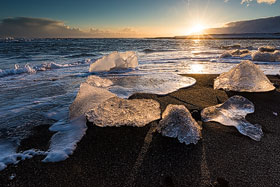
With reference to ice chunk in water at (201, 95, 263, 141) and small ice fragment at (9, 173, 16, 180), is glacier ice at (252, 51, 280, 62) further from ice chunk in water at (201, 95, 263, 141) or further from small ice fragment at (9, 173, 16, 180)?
small ice fragment at (9, 173, 16, 180)

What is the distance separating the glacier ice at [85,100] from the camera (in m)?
2.41

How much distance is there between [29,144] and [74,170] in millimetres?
758

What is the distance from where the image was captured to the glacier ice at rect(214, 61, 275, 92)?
3217mm

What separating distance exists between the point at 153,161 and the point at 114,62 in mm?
5384

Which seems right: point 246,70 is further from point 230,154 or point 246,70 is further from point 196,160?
point 196,160

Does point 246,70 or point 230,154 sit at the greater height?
point 246,70

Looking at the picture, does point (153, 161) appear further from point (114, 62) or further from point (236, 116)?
point (114, 62)

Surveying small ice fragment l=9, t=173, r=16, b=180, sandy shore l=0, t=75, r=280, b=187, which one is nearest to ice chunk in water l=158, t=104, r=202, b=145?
sandy shore l=0, t=75, r=280, b=187

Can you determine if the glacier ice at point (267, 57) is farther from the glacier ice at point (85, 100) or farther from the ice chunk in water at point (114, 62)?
the glacier ice at point (85, 100)

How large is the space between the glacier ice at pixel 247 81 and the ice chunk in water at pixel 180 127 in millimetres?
1967

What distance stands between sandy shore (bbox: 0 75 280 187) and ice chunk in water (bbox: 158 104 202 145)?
7 cm

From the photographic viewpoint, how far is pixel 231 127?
6.98 ft

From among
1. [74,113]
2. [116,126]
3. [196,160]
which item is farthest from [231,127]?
[74,113]

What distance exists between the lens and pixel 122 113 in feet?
7.02
